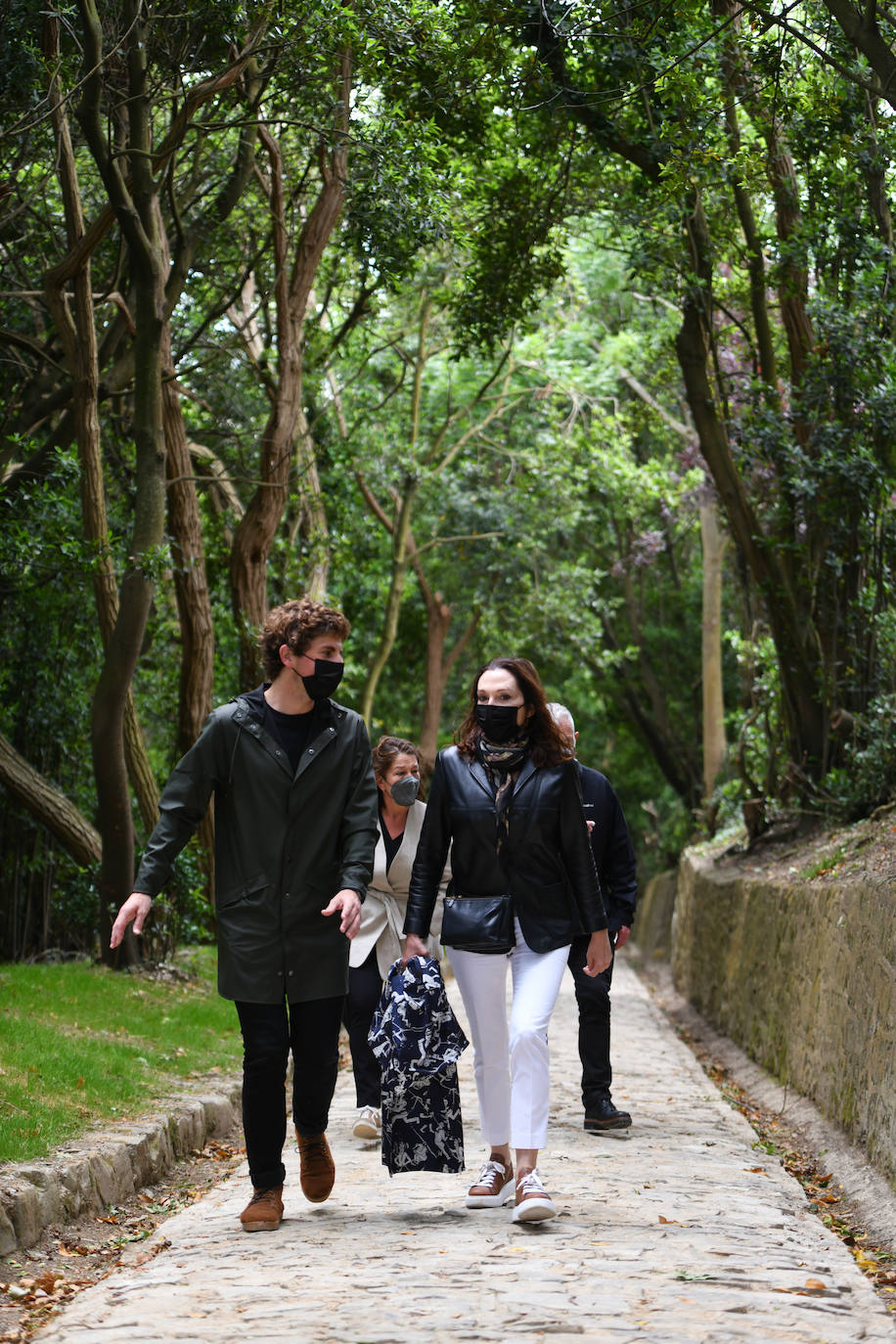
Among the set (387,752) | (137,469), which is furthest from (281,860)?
(137,469)

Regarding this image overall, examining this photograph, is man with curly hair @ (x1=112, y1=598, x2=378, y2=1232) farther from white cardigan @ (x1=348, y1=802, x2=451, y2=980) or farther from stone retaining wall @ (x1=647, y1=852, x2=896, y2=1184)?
stone retaining wall @ (x1=647, y1=852, x2=896, y2=1184)

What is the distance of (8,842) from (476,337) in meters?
6.43

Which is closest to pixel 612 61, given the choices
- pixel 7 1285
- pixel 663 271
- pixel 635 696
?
pixel 663 271

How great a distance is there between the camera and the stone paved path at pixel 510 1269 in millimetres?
4461

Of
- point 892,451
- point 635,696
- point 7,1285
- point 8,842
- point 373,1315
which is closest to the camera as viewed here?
point 373,1315

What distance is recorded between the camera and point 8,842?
48.6 feet

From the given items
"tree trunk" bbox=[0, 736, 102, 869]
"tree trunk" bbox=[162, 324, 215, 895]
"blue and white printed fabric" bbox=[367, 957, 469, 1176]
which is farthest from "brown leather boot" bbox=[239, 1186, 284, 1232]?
"tree trunk" bbox=[162, 324, 215, 895]

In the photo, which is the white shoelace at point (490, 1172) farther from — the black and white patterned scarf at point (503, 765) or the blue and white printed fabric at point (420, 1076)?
the black and white patterned scarf at point (503, 765)

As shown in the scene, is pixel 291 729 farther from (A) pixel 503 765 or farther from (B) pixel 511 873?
(B) pixel 511 873

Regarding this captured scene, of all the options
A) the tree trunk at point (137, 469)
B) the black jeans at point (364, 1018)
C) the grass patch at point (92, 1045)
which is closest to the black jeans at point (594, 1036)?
the black jeans at point (364, 1018)

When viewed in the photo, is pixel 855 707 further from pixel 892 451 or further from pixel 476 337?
pixel 476 337

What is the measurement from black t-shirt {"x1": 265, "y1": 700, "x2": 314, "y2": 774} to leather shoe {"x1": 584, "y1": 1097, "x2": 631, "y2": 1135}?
3.48 metres

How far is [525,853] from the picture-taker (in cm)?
611

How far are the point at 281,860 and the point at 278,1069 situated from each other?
792 mm
